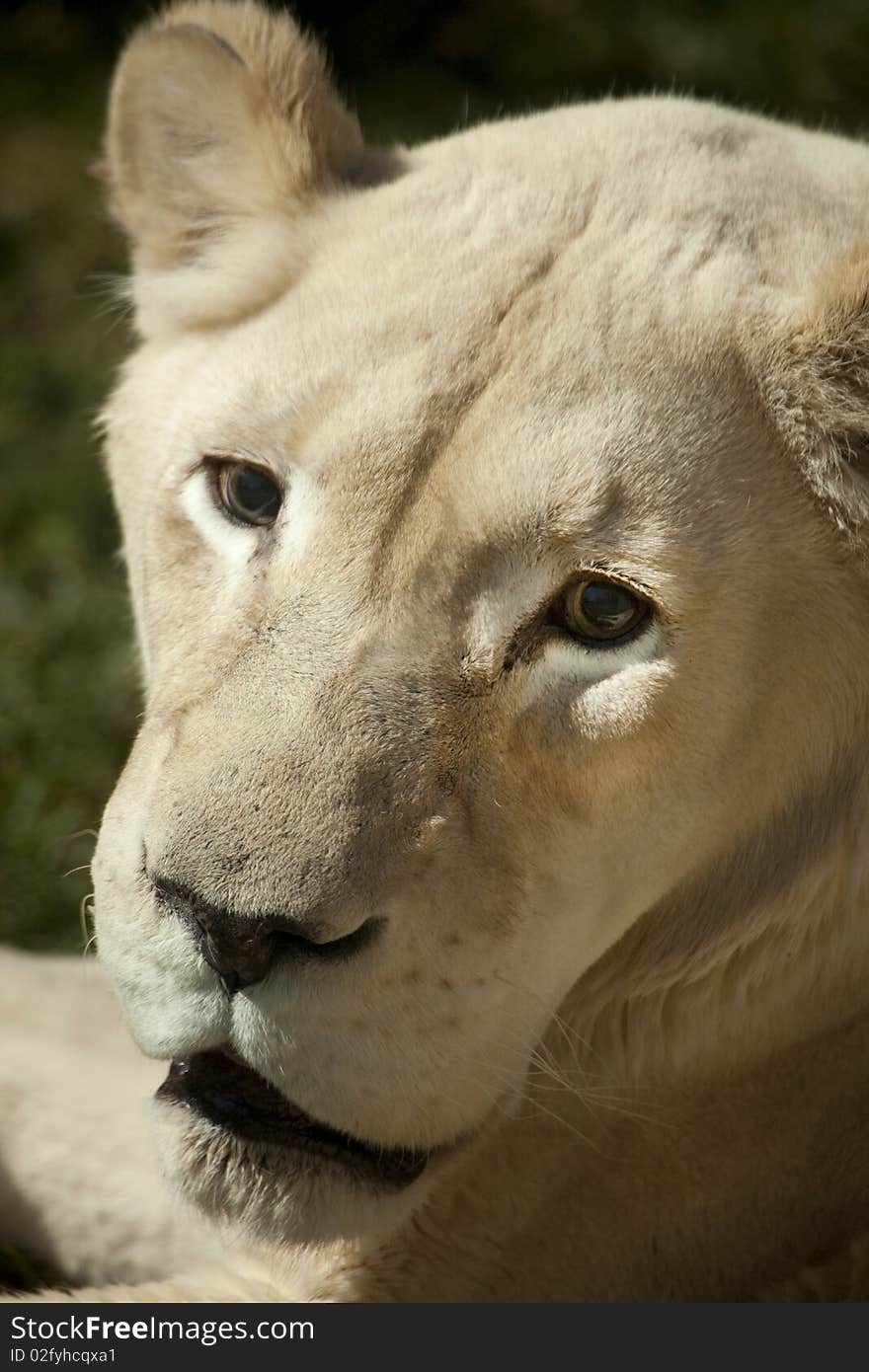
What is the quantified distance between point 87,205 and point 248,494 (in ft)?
15.3

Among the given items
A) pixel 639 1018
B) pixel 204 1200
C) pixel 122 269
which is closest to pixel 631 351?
pixel 639 1018

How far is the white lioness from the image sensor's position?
2107 millimetres

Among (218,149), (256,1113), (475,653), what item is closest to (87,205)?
(218,149)

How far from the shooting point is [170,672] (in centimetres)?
234

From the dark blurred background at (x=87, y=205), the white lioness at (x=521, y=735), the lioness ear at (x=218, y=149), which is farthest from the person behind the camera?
the dark blurred background at (x=87, y=205)

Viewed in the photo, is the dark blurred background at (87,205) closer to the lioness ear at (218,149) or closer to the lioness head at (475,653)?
the lioness ear at (218,149)

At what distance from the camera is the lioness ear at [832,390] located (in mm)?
2189

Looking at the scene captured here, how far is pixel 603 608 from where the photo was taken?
2.18m

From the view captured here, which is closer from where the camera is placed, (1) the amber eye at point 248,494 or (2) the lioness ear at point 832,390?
(2) the lioness ear at point 832,390

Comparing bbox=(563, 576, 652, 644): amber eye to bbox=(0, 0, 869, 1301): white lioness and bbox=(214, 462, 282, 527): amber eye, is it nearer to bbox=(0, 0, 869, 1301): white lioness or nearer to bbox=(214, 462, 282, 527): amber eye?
bbox=(0, 0, 869, 1301): white lioness

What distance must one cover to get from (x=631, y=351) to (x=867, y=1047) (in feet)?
3.28

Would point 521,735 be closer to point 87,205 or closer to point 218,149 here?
point 218,149

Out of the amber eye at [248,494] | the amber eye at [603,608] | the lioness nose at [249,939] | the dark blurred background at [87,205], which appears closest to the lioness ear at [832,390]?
the amber eye at [603,608]

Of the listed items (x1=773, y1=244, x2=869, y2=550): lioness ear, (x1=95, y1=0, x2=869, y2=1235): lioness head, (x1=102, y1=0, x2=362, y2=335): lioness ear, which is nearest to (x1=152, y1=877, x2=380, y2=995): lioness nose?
(x1=95, y1=0, x2=869, y2=1235): lioness head
